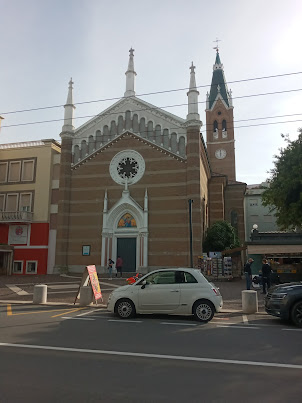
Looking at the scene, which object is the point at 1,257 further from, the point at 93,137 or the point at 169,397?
the point at 169,397

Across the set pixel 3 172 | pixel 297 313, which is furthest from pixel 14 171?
pixel 297 313

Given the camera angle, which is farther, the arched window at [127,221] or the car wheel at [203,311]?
the arched window at [127,221]

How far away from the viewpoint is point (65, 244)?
28609 millimetres

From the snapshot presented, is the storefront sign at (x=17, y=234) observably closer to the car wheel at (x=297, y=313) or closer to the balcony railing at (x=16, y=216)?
the balcony railing at (x=16, y=216)

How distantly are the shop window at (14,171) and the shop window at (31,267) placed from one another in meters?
8.08

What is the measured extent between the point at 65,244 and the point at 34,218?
4188mm

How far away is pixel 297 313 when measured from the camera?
946 cm

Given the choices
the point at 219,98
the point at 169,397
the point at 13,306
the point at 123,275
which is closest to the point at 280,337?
the point at 169,397

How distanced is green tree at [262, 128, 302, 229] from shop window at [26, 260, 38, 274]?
21.1 m

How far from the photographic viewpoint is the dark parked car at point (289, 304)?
30.9ft

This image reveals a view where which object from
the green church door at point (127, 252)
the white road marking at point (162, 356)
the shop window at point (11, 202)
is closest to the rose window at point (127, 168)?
the green church door at point (127, 252)

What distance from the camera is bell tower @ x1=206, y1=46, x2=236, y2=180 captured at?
52.5 metres

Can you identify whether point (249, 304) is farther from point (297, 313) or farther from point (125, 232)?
point (125, 232)

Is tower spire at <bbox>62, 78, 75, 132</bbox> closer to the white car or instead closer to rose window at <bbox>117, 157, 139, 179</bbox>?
rose window at <bbox>117, 157, 139, 179</bbox>
